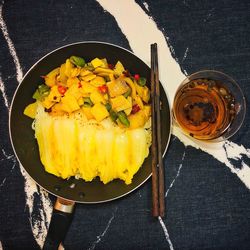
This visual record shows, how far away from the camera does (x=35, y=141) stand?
6.02 ft

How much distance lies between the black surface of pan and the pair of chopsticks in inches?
1.8

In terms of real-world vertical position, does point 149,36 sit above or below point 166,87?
above

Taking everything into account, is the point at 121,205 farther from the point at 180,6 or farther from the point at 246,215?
the point at 180,6

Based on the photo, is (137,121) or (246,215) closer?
(137,121)

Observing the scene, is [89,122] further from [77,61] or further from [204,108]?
[204,108]

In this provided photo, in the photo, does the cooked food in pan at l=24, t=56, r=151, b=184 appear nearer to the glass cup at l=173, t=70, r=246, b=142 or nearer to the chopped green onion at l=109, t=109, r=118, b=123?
the chopped green onion at l=109, t=109, r=118, b=123

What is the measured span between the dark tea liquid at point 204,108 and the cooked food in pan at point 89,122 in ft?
0.52

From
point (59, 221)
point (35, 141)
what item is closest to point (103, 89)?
point (35, 141)

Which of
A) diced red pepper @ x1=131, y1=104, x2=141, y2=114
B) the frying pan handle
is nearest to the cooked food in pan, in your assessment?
diced red pepper @ x1=131, y1=104, x2=141, y2=114

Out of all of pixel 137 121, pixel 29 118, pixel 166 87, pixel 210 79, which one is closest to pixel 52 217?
pixel 29 118

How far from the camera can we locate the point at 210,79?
1.75 meters

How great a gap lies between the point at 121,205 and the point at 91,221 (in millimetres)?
160

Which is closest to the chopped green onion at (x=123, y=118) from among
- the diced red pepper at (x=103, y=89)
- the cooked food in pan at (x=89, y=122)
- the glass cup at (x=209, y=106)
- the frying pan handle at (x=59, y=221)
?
the cooked food in pan at (x=89, y=122)

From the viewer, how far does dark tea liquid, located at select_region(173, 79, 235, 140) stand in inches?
68.8
